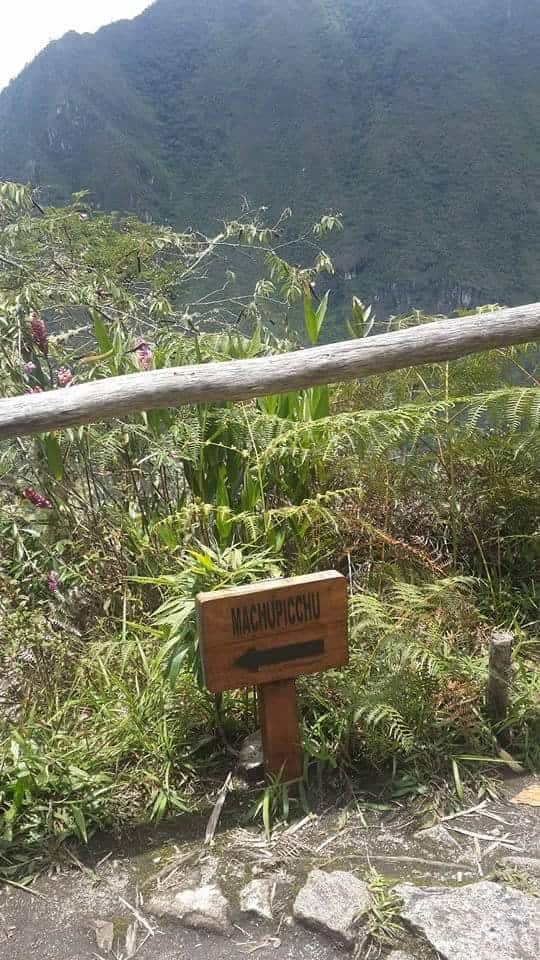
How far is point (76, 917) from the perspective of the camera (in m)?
1.87

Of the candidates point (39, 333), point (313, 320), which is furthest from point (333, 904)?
point (39, 333)

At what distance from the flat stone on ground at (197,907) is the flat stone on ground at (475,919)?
40 cm

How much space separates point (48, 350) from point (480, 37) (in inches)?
2580

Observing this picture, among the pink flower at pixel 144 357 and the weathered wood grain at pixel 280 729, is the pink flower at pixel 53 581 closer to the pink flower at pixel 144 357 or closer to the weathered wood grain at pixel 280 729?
the pink flower at pixel 144 357

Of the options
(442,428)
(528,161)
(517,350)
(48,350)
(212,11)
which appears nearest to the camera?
(442,428)

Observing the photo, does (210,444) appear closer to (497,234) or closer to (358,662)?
(358,662)

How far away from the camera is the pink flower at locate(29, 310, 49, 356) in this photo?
3387 mm

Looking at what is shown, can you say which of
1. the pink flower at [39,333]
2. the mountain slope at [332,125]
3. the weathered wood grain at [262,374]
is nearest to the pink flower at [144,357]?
the pink flower at [39,333]

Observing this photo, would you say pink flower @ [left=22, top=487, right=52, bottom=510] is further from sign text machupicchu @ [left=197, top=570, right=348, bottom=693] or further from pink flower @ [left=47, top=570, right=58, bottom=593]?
sign text machupicchu @ [left=197, top=570, right=348, bottom=693]

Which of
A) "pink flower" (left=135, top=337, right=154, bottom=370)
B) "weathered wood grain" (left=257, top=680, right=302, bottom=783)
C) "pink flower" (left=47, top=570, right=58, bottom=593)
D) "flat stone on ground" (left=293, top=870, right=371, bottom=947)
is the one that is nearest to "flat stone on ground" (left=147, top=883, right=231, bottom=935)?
"flat stone on ground" (left=293, top=870, right=371, bottom=947)

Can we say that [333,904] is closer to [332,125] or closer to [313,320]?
[313,320]

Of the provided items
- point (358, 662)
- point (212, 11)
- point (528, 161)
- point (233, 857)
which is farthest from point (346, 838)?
point (212, 11)

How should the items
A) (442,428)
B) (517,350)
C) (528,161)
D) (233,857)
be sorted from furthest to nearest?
(528,161) → (517,350) → (442,428) → (233,857)

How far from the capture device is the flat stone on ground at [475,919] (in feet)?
5.33
